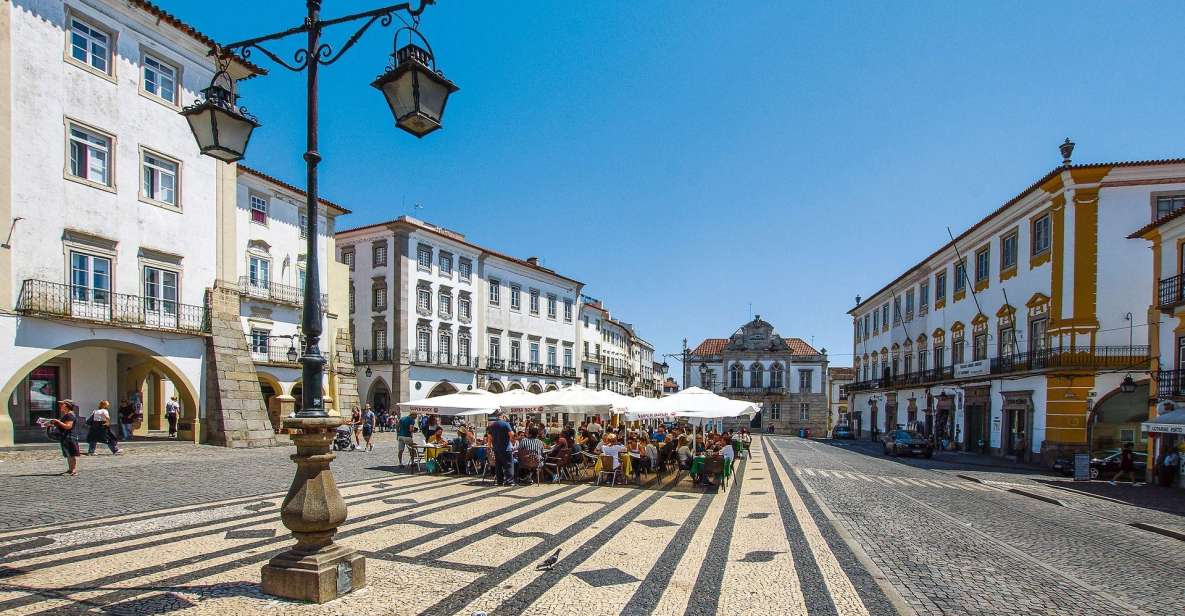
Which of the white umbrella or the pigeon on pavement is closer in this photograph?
the pigeon on pavement

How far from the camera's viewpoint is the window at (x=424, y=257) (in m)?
37.3

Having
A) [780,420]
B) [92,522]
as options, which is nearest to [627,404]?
[92,522]

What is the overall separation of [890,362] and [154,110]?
47.0m

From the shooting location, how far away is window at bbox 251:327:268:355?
24781 millimetres

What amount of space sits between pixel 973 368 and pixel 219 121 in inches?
1317

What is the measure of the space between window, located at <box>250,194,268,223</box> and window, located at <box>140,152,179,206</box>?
16.5ft

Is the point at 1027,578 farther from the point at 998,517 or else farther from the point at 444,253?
the point at 444,253

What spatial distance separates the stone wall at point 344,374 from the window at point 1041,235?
29922 mm

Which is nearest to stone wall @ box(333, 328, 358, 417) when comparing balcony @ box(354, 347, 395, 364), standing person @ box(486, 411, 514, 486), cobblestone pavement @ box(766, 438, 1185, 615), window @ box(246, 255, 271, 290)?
window @ box(246, 255, 271, 290)

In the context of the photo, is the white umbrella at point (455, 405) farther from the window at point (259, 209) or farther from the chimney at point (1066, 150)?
the chimney at point (1066, 150)

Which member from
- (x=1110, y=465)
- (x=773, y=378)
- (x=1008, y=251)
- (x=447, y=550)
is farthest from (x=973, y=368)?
(x=773, y=378)

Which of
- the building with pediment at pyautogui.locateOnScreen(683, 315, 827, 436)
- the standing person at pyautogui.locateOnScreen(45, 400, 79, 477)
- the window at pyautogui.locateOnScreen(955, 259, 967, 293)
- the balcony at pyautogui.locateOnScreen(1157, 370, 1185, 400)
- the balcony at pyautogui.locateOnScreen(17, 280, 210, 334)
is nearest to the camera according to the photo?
the standing person at pyautogui.locateOnScreen(45, 400, 79, 477)

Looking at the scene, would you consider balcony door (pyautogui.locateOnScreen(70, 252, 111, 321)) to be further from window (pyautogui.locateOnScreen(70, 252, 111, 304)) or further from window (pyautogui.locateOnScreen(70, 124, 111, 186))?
window (pyautogui.locateOnScreen(70, 124, 111, 186))

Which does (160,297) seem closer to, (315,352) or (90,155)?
(90,155)
